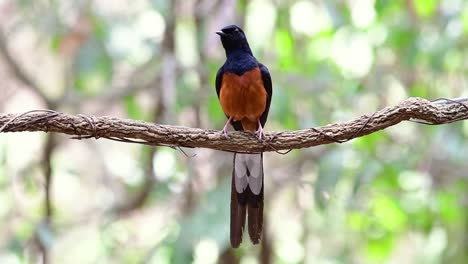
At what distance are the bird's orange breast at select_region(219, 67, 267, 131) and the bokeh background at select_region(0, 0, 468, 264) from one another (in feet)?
2.24

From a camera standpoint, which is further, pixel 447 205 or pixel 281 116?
pixel 447 205

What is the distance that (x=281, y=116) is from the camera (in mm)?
4586

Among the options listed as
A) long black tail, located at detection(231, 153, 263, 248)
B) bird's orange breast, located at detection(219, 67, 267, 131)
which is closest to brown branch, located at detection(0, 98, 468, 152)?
long black tail, located at detection(231, 153, 263, 248)

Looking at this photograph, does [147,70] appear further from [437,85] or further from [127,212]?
[437,85]

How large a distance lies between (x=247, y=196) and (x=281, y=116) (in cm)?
96

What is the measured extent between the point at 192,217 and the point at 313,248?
8.54 ft

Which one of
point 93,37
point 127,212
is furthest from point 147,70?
point 127,212

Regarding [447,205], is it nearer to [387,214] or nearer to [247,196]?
[387,214]

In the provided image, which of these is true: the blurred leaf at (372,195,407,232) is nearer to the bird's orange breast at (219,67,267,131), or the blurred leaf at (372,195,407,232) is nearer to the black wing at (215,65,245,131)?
the black wing at (215,65,245,131)

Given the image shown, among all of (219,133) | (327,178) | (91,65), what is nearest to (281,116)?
(327,178)

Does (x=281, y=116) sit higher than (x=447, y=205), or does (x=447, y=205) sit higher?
(x=281, y=116)

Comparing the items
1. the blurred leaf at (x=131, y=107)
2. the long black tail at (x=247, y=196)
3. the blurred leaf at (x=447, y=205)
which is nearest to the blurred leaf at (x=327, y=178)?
the long black tail at (x=247, y=196)

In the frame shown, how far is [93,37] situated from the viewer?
18.3ft

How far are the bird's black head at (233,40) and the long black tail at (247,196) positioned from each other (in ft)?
1.92
